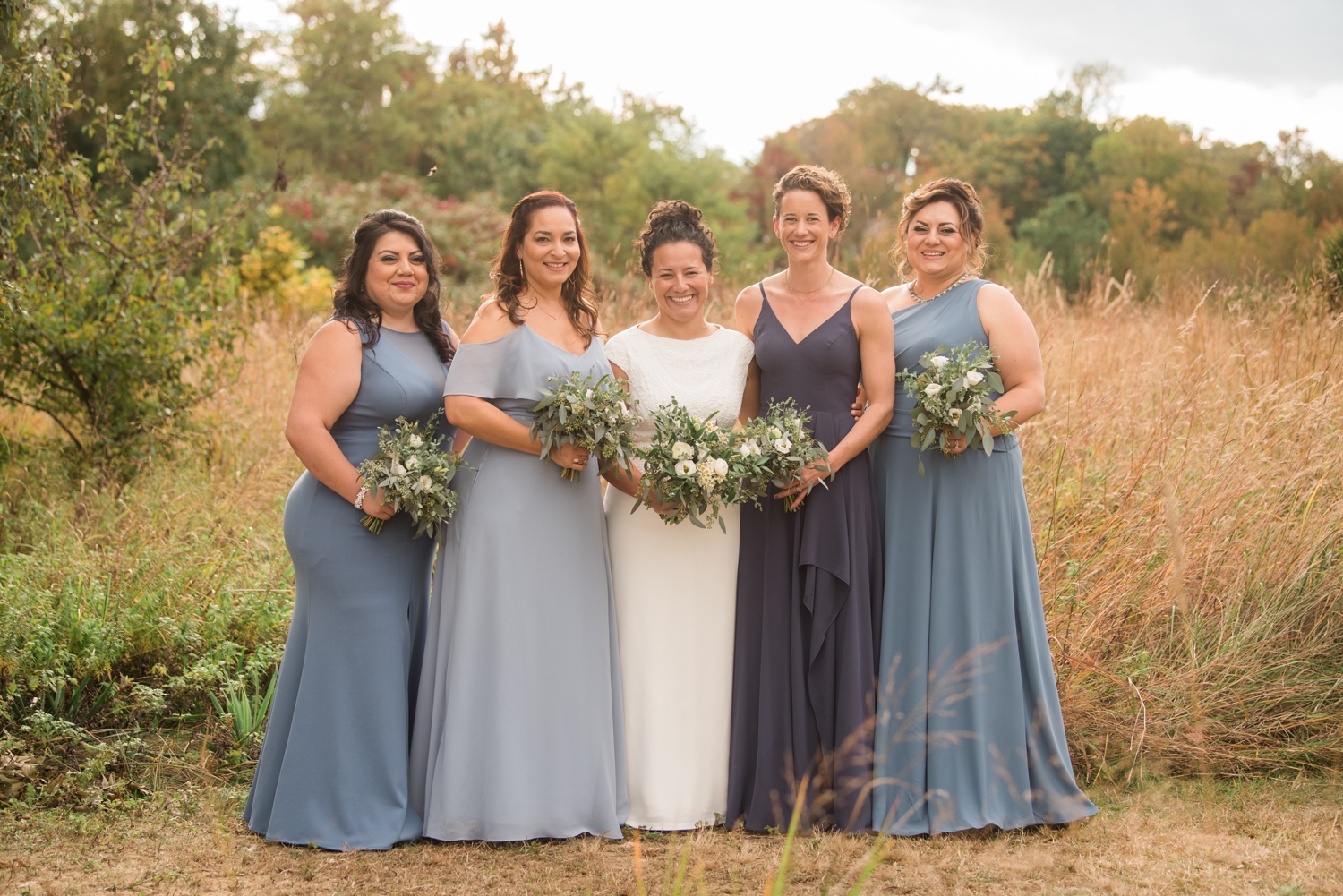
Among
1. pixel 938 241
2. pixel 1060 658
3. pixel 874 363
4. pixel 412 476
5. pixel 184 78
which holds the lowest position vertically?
pixel 1060 658

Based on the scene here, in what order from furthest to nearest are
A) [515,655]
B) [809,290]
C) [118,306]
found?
[118,306]
[809,290]
[515,655]

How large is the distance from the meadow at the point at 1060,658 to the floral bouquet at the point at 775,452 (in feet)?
4.16

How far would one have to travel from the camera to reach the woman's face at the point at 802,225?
404cm

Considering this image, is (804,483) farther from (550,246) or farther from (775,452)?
(550,246)

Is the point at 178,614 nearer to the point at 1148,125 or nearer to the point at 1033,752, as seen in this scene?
the point at 1033,752

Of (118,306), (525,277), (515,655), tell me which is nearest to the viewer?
(515,655)

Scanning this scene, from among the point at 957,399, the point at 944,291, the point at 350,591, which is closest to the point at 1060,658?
the point at 957,399

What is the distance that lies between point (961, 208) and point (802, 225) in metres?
0.65

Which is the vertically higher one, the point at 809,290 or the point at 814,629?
the point at 809,290

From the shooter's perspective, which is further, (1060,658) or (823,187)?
(1060,658)

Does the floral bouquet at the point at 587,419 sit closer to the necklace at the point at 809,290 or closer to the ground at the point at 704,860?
the necklace at the point at 809,290

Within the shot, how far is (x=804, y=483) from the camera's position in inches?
153

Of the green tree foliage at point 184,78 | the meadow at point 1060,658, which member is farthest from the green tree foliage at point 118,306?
the green tree foliage at point 184,78

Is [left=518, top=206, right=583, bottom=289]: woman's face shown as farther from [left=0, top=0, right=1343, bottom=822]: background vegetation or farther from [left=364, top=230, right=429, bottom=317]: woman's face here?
[left=0, top=0, right=1343, bottom=822]: background vegetation
